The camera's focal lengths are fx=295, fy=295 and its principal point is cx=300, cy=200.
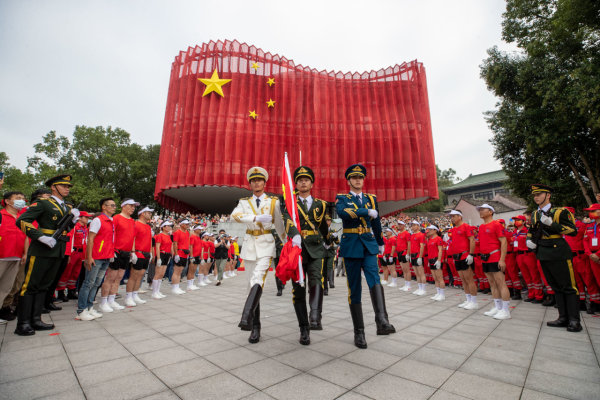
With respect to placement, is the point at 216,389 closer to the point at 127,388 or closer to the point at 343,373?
the point at 127,388

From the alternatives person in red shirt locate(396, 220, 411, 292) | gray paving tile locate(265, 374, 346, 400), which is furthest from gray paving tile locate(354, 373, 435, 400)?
person in red shirt locate(396, 220, 411, 292)

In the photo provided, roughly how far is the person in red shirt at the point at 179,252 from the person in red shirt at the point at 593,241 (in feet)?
35.0

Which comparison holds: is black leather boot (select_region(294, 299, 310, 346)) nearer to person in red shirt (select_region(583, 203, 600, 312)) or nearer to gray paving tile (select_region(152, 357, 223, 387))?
gray paving tile (select_region(152, 357, 223, 387))

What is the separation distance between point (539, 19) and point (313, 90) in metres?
19.8

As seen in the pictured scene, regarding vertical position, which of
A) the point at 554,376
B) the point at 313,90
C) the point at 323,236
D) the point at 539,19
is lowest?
the point at 554,376

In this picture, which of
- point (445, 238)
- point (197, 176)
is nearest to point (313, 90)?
point (197, 176)

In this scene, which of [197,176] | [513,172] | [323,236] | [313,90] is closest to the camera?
[323,236]

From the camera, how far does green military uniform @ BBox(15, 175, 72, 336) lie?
4664mm

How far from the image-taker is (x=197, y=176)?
29.4 meters

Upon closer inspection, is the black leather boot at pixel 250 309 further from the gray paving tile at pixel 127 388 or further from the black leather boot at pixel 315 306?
the gray paving tile at pixel 127 388

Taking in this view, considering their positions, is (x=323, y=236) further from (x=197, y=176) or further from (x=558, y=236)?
(x=197, y=176)

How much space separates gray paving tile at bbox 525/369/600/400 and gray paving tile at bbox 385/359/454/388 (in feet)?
2.41

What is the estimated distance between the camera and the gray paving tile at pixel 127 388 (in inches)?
102

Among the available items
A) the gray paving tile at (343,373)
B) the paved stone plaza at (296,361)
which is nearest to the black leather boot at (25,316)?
the paved stone plaza at (296,361)
